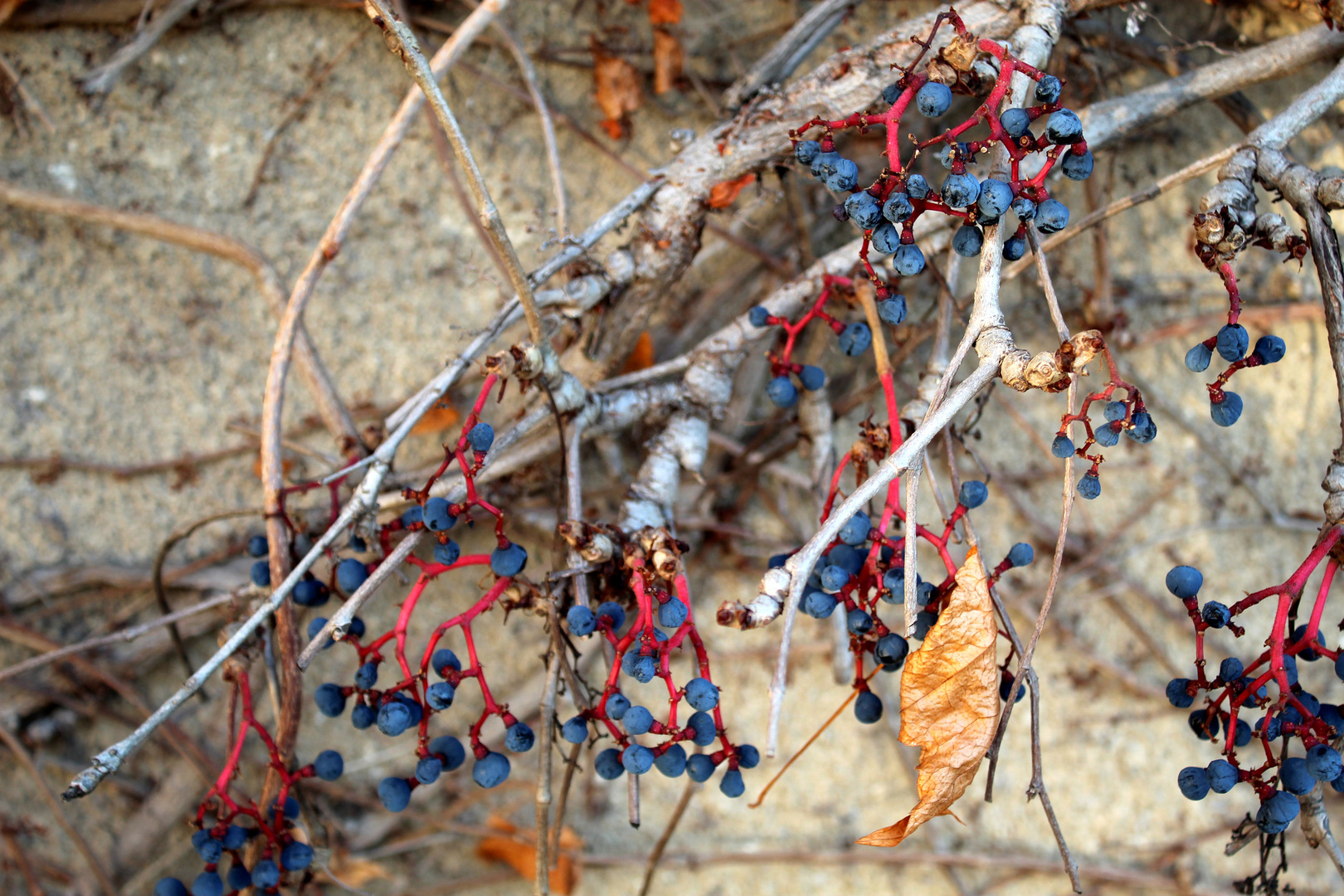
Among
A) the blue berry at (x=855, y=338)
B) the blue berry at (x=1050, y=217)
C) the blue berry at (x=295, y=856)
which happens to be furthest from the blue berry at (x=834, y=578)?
the blue berry at (x=295, y=856)

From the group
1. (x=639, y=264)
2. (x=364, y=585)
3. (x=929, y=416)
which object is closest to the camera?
(x=929, y=416)

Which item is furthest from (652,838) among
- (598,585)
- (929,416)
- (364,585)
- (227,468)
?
(929,416)

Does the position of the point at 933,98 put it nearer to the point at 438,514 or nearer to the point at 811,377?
the point at 811,377

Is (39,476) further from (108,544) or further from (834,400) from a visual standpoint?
(834,400)

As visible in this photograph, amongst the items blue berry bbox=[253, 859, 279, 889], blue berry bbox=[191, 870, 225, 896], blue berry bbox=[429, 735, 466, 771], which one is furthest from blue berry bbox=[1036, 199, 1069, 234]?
blue berry bbox=[191, 870, 225, 896]

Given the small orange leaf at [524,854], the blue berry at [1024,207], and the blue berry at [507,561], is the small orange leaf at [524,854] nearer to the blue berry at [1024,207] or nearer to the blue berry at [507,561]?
the blue berry at [507,561]

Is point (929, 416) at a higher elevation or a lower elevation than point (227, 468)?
lower
